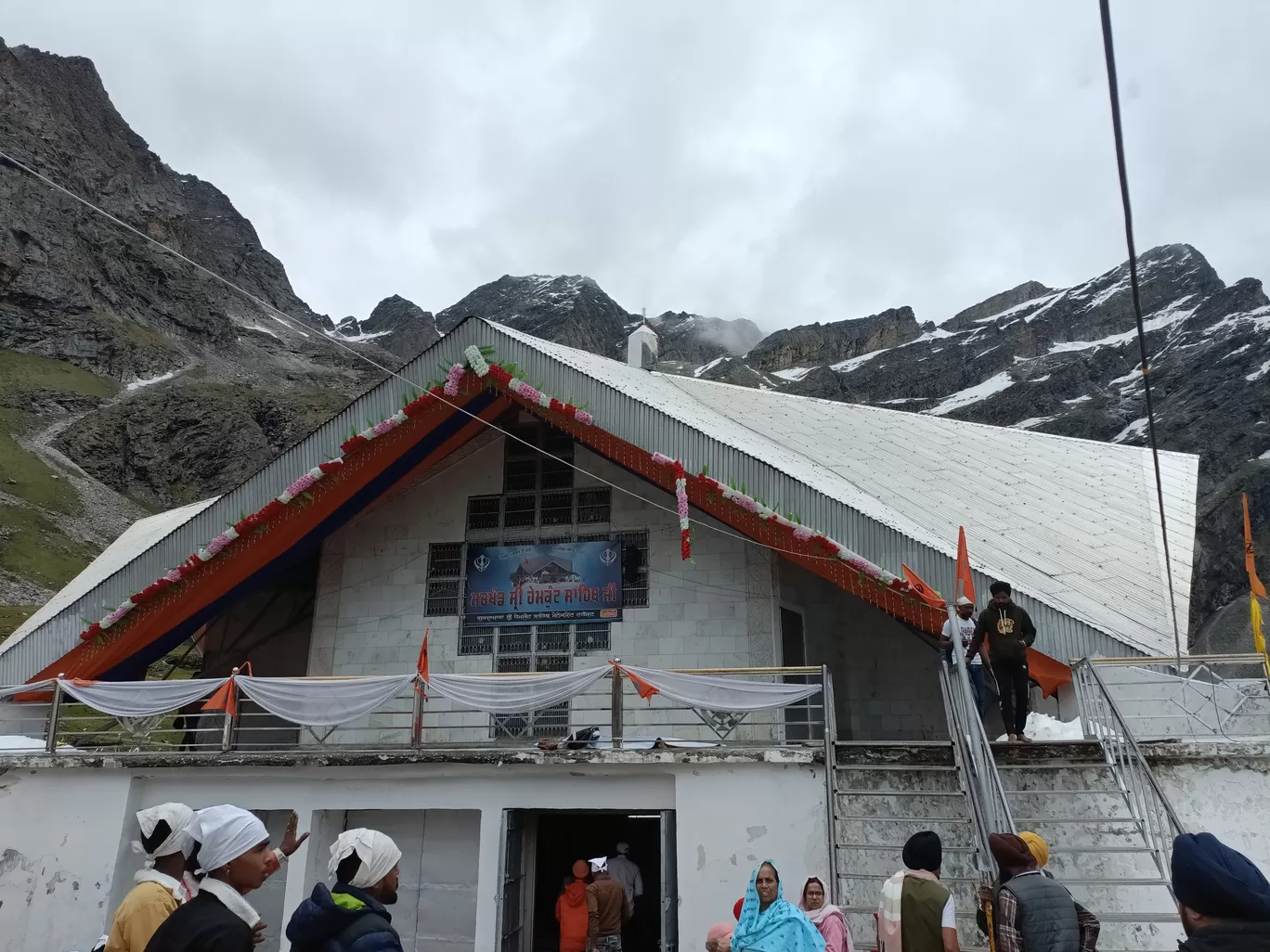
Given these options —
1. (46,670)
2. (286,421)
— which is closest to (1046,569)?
(46,670)

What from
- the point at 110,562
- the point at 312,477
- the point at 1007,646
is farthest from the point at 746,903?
the point at 110,562

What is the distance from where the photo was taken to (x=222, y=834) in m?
3.54

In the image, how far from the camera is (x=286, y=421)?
320ft

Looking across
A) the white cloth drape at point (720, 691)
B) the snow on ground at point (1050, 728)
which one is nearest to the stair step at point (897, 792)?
the white cloth drape at point (720, 691)

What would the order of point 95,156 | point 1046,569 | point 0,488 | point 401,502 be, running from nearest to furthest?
1. point 1046,569
2. point 401,502
3. point 0,488
4. point 95,156

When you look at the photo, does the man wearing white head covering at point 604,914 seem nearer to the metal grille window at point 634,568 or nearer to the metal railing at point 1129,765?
the metal grille window at point 634,568

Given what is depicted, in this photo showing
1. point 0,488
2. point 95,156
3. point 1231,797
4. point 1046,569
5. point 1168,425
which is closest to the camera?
point 1231,797

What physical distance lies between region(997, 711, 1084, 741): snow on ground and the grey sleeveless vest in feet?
15.6

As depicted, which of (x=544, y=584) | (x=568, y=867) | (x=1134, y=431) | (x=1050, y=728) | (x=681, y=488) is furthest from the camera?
(x=1134, y=431)

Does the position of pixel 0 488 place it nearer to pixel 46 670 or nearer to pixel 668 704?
pixel 46 670

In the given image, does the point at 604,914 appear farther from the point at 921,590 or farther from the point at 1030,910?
the point at 1030,910

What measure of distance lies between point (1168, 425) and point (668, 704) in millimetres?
77630

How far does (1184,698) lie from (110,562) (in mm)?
15689

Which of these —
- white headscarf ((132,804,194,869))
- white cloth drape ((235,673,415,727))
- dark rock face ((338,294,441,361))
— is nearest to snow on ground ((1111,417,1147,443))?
white cloth drape ((235,673,415,727))
